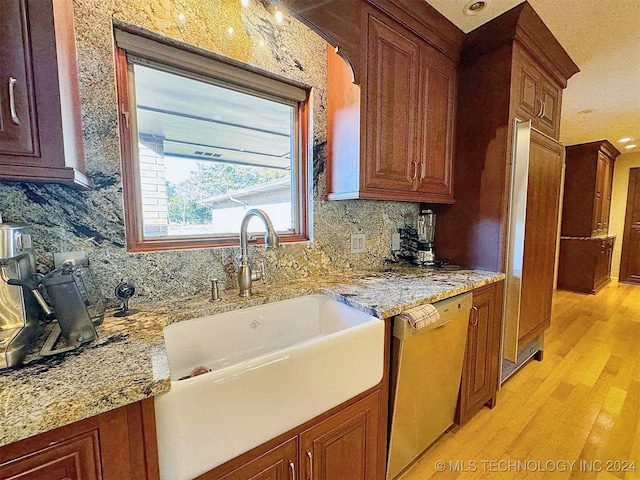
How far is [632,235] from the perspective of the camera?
4.84 meters

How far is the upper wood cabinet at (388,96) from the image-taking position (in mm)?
1368

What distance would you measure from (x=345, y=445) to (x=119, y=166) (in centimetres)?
132

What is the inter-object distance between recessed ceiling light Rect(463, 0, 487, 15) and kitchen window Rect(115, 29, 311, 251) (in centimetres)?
92

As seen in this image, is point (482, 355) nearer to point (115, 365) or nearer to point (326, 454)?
point (326, 454)

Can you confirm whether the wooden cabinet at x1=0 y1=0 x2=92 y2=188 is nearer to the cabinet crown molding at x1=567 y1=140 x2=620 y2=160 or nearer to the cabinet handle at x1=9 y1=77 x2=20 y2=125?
the cabinet handle at x1=9 y1=77 x2=20 y2=125

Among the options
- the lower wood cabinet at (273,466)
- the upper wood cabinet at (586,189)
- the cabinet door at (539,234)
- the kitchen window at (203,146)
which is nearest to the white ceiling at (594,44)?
the cabinet door at (539,234)

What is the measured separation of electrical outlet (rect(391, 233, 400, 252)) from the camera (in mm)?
2078

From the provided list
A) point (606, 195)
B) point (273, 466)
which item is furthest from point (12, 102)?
point (606, 195)

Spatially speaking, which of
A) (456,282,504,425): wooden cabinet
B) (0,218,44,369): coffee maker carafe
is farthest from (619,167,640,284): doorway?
(0,218,44,369): coffee maker carafe

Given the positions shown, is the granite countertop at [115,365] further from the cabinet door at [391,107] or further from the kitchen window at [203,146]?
the cabinet door at [391,107]

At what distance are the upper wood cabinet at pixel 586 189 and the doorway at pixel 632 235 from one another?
65 centimetres

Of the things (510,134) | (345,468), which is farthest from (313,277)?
(510,134)

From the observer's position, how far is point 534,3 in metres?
1.46

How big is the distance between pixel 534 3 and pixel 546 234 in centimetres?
144
